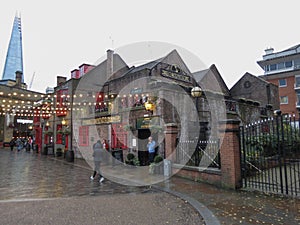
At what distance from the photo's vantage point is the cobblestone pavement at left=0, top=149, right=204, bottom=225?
14.8ft

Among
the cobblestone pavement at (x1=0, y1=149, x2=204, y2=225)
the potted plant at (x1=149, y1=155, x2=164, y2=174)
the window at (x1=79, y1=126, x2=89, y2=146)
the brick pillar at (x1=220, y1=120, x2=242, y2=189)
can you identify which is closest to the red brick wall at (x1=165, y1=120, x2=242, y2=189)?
the brick pillar at (x1=220, y1=120, x2=242, y2=189)

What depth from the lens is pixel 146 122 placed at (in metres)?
12.1

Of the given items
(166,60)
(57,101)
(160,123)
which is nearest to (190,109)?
(160,123)

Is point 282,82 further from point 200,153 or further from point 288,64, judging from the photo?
point 200,153

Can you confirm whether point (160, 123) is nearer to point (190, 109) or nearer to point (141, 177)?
point (190, 109)

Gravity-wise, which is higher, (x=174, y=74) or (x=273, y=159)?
(x=174, y=74)

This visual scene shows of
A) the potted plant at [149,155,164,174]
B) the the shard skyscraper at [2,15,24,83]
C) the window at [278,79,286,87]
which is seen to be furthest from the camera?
the the shard skyscraper at [2,15,24,83]

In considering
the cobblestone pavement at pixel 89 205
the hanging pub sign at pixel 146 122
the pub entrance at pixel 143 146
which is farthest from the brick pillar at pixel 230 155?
the pub entrance at pixel 143 146

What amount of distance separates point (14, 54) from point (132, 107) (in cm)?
6373

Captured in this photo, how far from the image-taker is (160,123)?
37.1 ft

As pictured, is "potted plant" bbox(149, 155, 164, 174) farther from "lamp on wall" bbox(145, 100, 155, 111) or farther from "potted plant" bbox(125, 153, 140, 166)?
"lamp on wall" bbox(145, 100, 155, 111)

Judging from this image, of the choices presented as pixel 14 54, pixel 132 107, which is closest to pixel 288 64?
pixel 132 107

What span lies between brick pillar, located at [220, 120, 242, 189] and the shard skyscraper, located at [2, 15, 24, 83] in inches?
2624

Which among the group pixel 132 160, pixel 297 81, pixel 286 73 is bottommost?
pixel 132 160
